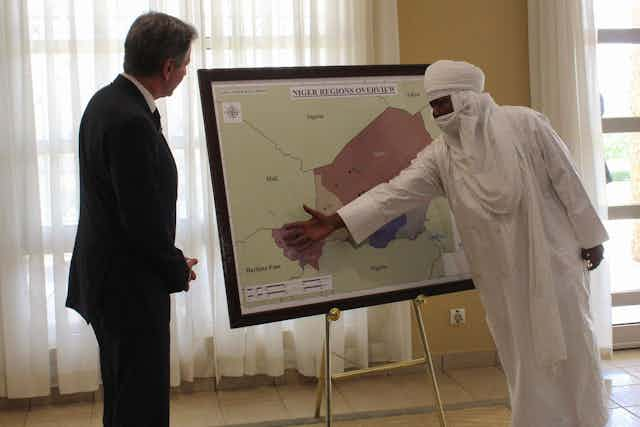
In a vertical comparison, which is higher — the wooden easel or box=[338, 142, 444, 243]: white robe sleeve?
box=[338, 142, 444, 243]: white robe sleeve

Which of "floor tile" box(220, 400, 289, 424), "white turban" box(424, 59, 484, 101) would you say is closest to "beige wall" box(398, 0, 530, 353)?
"floor tile" box(220, 400, 289, 424)

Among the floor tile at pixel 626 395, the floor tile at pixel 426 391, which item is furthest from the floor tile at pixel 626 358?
the floor tile at pixel 426 391

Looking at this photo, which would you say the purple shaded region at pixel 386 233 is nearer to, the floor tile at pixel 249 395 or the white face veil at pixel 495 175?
the white face veil at pixel 495 175

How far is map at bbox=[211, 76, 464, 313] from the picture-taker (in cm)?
295

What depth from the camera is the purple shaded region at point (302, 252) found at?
9.77 feet

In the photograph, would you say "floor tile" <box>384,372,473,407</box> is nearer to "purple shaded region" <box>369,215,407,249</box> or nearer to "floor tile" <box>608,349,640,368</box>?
"floor tile" <box>608,349,640,368</box>

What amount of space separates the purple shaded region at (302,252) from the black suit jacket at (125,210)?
644 millimetres

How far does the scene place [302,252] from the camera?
2.99m

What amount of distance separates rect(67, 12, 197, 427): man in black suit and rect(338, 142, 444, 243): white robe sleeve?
804 mm

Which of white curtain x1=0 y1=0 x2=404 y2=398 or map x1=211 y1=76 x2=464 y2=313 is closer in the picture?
map x1=211 y1=76 x2=464 y2=313

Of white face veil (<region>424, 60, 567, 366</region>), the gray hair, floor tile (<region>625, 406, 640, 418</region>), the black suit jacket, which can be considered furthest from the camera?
floor tile (<region>625, 406, 640, 418</region>)

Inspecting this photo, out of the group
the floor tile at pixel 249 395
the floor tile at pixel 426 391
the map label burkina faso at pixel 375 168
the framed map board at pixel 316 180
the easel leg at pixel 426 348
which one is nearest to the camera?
the framed map board at pixel 316 180

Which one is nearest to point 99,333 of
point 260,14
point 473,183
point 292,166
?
point 292,166

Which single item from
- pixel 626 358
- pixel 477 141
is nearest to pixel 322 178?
pixel 477 141
